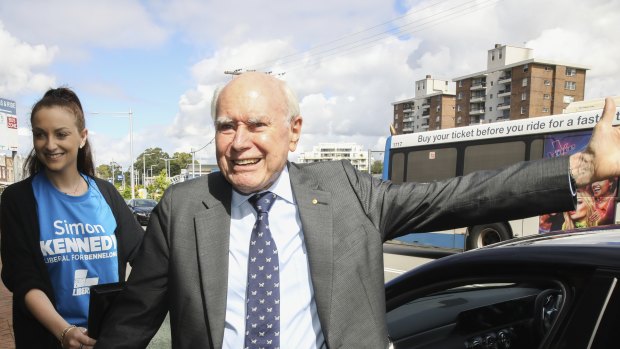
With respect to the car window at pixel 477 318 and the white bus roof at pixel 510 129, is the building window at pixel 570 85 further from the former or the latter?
the car window at pixel 477 318

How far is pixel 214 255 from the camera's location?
1481 mm

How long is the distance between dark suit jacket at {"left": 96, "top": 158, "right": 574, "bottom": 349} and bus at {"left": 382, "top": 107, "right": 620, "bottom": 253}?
693 centimetres

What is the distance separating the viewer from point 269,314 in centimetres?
145

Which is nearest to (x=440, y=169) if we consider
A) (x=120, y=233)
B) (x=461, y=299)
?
(x=461, y=299)

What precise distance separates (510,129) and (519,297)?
27.9ft

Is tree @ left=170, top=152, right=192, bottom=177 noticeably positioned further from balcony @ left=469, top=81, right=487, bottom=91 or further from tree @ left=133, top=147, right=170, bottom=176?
balcony @ left=469, top=81, right=487, bottom=91

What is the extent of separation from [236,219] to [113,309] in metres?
A: 0.49

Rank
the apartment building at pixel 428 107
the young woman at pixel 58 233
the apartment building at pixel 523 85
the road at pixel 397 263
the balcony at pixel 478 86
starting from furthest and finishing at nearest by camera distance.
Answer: the apartment building at pixel 428 107 → the balcony at pixel 478 86 → the apartment building at pixel 523 85 → the road at pixel 397 263 → the young woman at pixel 58 233

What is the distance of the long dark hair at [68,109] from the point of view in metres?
2.00

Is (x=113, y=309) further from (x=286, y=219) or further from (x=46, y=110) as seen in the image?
(x=46, y=110)

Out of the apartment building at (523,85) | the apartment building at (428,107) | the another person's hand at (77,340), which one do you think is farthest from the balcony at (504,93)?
the another person's hand at (77,340)

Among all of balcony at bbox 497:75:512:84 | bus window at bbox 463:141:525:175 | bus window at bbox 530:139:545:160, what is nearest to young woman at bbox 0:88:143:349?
bus window at bbox 463:141:525:175

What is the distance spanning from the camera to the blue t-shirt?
6.25 ft

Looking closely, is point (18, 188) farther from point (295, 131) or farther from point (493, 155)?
point (493, 155)
